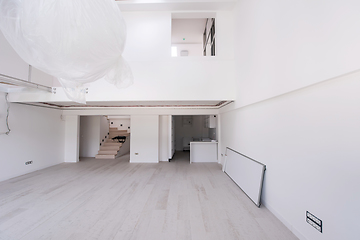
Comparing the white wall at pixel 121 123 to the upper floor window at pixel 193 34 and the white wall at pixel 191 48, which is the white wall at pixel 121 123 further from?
the white wall at pixel 191 48

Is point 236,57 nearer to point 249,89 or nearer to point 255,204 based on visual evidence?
point 249,89

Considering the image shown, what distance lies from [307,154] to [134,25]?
4836 mm

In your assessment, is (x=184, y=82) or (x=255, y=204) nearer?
(x=255, y=204)

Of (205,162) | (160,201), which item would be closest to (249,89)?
(160,201)

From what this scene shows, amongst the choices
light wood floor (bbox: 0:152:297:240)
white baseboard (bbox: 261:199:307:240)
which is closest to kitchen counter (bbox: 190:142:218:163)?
light wood floor (bbox: 0:152:297:240)

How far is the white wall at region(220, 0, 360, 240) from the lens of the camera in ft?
4.48

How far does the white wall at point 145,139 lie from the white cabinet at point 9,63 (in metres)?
3.57

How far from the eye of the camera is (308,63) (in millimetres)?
1727

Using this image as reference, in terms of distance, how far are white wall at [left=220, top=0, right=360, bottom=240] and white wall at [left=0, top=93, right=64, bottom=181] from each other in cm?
648

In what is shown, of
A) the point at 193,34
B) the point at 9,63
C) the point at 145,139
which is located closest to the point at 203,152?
the point at 145,139

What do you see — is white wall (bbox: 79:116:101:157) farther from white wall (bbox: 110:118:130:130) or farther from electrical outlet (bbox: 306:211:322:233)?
electrical outlet (bbox: 306:211:322:233)

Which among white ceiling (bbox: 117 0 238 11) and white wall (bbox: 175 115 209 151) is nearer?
white ceiling (bbox: 117 0 238 11)

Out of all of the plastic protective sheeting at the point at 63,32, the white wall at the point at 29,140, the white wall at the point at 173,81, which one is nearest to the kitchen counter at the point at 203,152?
the white wall at the point at 173,81

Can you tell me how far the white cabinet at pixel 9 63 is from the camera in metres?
3.27
